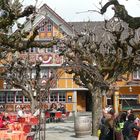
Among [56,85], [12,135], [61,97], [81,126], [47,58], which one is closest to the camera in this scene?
[12,135]

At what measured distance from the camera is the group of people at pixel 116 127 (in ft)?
49.6

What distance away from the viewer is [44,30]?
6178 centimetres

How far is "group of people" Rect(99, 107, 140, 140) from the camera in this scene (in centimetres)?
1511

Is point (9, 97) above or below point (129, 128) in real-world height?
above

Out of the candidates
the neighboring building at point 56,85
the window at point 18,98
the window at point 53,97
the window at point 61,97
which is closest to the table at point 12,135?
the neighboring building at point 56,85

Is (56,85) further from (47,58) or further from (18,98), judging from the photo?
(18,98)

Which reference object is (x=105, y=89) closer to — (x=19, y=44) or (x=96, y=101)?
(x=96, y=101)

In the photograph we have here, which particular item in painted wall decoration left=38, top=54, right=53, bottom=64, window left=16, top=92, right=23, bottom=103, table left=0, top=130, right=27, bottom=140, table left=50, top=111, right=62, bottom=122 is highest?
painted wall decoration left=38, top=54, right=53, bottom=64

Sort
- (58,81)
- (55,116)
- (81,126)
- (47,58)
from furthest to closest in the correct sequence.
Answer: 1. (58,81)
2. (47,58)
3. (55,116)
4. (81,126)

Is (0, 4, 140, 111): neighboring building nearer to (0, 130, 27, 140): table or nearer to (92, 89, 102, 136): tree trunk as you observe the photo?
(92, 89, 102, 136): tree trunk

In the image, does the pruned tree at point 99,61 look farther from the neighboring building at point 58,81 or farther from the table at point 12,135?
the neighboring building at point 58,81

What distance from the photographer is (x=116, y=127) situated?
16203 millimetres

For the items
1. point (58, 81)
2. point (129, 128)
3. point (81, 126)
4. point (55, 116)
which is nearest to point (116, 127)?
point (129, 128)

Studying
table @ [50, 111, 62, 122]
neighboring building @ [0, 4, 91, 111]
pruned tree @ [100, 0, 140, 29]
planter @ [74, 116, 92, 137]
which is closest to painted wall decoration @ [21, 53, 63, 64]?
neighboring building @ [0, 4, 91, 111]
